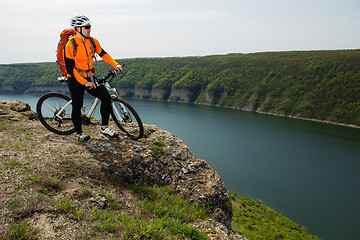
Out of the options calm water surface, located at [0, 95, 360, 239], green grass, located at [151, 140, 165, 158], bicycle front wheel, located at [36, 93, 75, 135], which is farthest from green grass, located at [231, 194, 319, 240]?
bicycle front wheel, located at [36, 93, 75, 135]

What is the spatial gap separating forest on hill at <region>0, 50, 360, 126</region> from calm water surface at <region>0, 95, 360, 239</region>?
19.7 meters

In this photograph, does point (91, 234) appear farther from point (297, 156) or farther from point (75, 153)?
point (297, 156)

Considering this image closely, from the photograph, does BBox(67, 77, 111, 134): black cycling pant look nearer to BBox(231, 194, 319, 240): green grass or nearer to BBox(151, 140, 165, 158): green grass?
BBox(151, 140, 165, 158): green grass

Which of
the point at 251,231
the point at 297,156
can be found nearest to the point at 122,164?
the point at 251,231

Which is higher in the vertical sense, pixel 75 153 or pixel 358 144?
Answer: pixel 75 153

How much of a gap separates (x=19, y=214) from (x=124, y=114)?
3724mm

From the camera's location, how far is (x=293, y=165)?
159ft

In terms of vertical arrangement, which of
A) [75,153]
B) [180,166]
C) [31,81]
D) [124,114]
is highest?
[124,114]

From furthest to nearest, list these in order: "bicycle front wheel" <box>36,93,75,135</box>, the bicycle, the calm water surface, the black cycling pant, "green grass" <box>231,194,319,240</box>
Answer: the calm water surface, "green grass" <box>231,194,319,240</box>, "bicycle front wheel" <box>36,93,75,135</box>, the bicycle, the black cycling pant

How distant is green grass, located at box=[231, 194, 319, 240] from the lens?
69.9 ft

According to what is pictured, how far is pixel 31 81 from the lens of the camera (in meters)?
178

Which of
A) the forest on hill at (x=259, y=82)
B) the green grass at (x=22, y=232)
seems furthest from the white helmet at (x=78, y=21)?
the forest on hill at (x=259, y=82)

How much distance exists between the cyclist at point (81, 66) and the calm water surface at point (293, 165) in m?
33.3

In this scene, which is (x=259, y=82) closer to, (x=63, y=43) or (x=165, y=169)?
(x=165, y=169)
